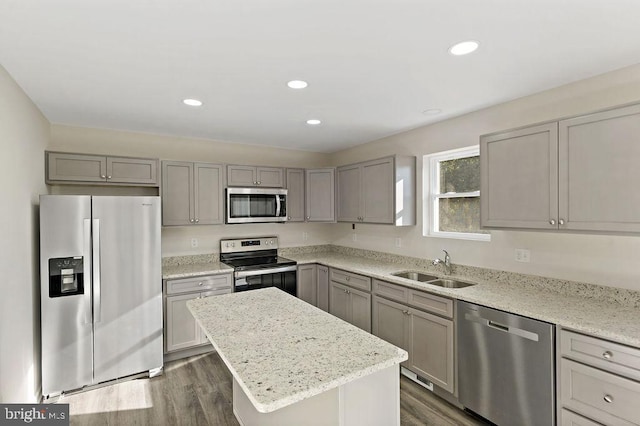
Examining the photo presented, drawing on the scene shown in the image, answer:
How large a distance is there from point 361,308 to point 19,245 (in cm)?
300

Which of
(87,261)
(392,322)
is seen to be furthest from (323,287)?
(87,261)

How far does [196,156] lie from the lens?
411cm

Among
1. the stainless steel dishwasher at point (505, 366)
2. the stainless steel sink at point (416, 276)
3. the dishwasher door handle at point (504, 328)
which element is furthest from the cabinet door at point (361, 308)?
the dishwasher door handle at point (504, 328)

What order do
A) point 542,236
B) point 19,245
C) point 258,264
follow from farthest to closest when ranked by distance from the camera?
point 258,264 < point 542,236 < point 19,245

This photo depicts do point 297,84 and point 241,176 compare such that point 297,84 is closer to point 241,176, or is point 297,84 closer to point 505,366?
point 241,176

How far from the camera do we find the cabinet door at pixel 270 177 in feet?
13.7

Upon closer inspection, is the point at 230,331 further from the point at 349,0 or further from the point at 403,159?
the point at 403,159

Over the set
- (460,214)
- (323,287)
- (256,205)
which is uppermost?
(256,205)

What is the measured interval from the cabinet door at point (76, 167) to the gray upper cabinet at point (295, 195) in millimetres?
2110

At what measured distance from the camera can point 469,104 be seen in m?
2.81

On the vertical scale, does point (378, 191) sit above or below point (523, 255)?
above

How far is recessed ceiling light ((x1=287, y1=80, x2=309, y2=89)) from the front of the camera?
230 cm

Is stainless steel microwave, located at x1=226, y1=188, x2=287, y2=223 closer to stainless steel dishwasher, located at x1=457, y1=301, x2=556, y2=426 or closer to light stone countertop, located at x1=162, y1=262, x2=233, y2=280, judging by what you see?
light stone countertop, located at x1=162, y1=262, x2=233, y2=280

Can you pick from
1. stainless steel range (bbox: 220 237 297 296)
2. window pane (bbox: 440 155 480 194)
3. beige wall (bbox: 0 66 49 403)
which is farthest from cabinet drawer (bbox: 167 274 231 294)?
window pane (bbox: 440 155 480 194)
